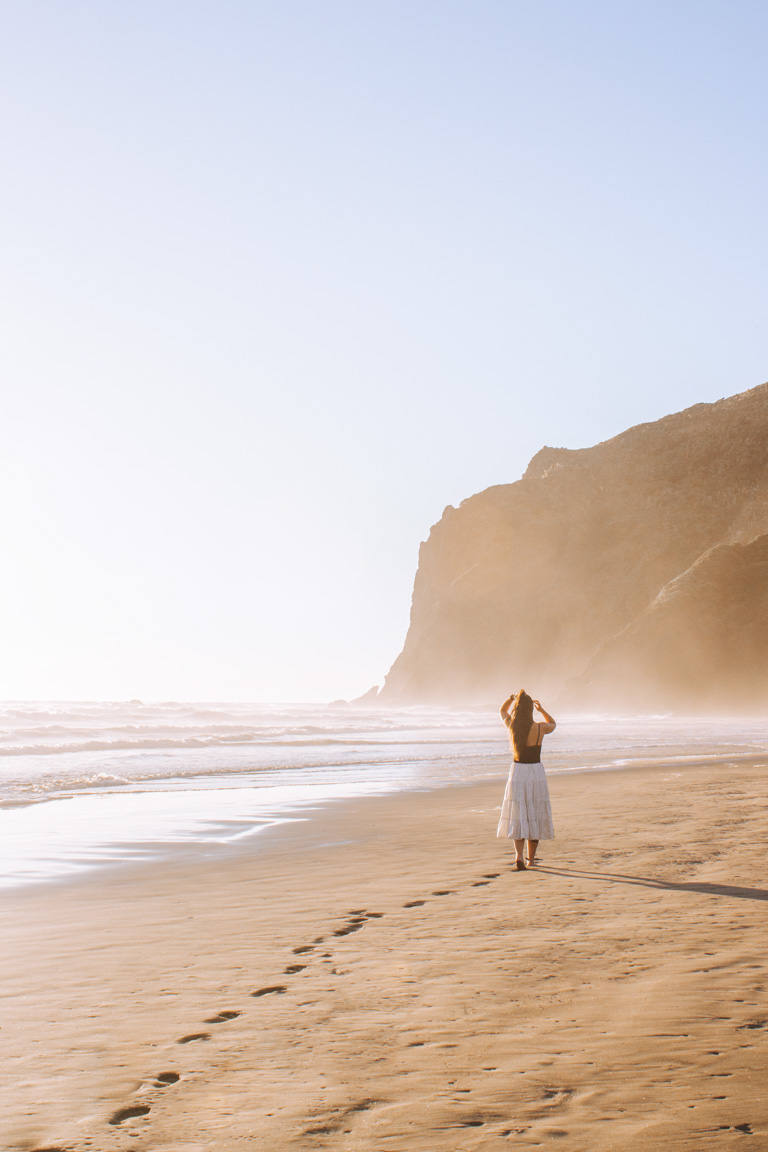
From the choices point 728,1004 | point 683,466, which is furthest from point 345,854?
point 683,466

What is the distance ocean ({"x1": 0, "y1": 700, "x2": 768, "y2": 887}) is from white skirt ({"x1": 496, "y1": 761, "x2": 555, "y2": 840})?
3622 mm

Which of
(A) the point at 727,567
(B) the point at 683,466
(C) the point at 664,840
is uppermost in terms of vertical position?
(B) the point at 683,466

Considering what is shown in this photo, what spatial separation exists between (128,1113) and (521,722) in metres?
6.31

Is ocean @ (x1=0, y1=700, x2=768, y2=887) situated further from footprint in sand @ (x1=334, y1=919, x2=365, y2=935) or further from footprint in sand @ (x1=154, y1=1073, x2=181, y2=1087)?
footprint in sand @ (x1=154, y1=1073, x2=181, y2=1087)

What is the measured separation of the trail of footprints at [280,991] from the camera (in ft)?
11.7

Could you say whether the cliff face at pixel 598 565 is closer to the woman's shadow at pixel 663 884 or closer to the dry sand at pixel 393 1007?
the woman's shadow at pixel 663 884

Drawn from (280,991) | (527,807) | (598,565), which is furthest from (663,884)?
(598,565)

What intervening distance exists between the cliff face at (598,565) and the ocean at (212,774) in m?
32.6

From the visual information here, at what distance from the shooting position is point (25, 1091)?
383cm

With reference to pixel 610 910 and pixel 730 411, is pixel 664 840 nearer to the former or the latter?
pixel 610 910

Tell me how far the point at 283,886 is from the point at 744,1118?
5533mm

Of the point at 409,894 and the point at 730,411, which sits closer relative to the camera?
the point at 409,894

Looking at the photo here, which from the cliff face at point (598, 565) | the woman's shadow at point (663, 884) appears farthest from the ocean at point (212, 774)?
the cliff face at point (598, 565)

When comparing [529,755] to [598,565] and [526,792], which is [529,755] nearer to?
[526,792]
